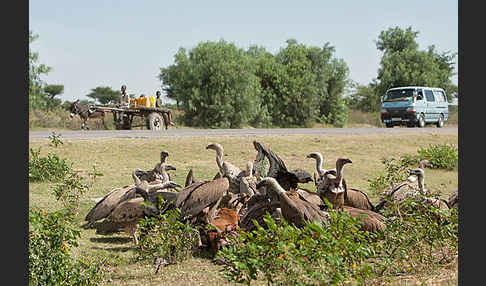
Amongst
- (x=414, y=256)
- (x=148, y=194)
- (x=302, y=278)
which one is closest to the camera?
(x=302, y=278)

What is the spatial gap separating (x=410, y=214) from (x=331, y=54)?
1452 inches

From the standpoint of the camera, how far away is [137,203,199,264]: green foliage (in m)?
6.23

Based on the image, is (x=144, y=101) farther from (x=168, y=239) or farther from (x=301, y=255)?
(x=301, y=255)

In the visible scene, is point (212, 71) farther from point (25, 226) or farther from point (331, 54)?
point (25, 226)

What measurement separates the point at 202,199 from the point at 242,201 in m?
1.17

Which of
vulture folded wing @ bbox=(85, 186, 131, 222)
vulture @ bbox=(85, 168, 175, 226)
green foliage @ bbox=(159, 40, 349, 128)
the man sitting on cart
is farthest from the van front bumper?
vulture folded wing @ bbox=(85, 186, 131, 222)

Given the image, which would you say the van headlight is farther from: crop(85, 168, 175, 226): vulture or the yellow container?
crop(85, 168, 175, 226): vulture

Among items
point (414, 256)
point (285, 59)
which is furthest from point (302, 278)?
point (285, 59)

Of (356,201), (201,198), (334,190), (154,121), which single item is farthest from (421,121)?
(201,198)

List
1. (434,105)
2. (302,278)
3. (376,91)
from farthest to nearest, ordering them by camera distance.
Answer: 1. (376,91)
2. (434,105)
3. (302,278)

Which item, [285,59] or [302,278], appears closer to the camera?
[302,278]

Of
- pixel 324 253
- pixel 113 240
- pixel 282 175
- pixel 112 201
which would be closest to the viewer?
pixel 324 253

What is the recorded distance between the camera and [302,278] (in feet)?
14.9

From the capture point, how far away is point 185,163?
48.4ft
